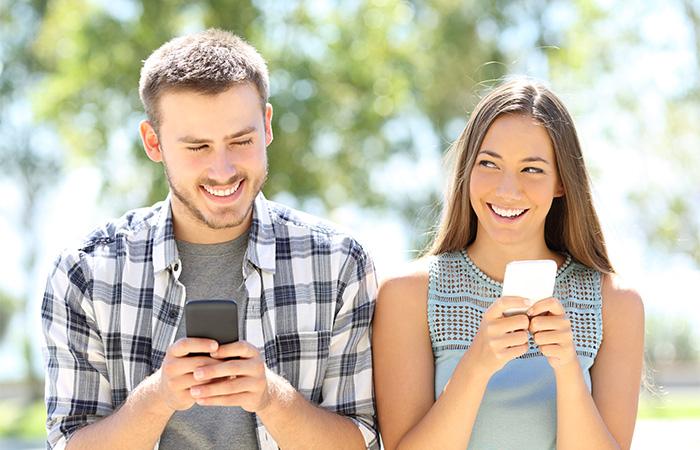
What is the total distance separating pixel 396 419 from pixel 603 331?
0.78 m

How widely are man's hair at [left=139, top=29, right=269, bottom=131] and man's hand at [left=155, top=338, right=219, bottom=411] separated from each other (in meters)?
0.89

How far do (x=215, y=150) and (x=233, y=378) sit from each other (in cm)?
80

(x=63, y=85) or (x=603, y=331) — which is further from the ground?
(x=63, y=85)

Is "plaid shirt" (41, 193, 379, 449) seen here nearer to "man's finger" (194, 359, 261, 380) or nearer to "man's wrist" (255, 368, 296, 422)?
"man's wrist" (255, 368, 296, 422)

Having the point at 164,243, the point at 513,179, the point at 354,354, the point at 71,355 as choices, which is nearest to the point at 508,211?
the point at 513,179

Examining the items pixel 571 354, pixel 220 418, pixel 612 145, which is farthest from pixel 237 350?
pixel 612 145

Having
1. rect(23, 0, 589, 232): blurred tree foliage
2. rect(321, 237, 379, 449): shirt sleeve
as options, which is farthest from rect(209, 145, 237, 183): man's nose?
rect(23, 0, 589, 232): blurred tree foliage

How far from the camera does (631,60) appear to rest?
13.6m

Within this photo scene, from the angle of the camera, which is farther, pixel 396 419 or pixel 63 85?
pixel 63 85

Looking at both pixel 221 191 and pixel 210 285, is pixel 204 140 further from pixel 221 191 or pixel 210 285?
pixel 210 285

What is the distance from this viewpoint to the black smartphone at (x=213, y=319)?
8.58ft

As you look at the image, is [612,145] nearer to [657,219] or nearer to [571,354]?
[657,219]

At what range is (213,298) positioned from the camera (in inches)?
128

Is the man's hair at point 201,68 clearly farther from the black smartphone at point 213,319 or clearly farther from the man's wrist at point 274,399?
the man's wrist at point 274,399
